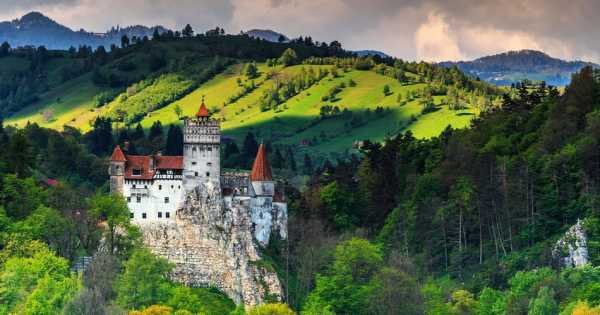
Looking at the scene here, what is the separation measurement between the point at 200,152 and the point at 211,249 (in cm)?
890

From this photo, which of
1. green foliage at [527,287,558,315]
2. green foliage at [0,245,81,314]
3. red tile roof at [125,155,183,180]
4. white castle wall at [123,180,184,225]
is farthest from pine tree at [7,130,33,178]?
green foliage at [527,287,558,315]

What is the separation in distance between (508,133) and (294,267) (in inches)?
1362

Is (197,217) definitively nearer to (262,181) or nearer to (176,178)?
(176,178)

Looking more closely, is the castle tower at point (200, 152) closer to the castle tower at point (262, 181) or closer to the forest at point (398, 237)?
the castle tower at point (262, 181)

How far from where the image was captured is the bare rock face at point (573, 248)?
113562 millimetres

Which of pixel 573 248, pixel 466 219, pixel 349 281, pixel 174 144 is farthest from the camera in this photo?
pixel 174 144

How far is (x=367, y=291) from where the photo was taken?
118 meters

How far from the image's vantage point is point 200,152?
388 ft

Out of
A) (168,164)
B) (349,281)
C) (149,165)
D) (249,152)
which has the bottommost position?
(349,281)

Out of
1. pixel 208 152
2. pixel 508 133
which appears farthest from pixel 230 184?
pixel 508 133

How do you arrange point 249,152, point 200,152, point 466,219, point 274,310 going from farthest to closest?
point 249,152
point 466,219
point 200,152
point 274,310

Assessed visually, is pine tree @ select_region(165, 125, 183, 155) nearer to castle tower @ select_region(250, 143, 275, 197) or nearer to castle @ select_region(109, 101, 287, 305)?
castle tower @ select_region(250, 143, 275, 197)

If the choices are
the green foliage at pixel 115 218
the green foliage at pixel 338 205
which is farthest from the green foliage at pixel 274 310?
the green foliage at pixel 338 205

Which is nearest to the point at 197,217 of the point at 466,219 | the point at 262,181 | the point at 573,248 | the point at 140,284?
the point at 262,181
